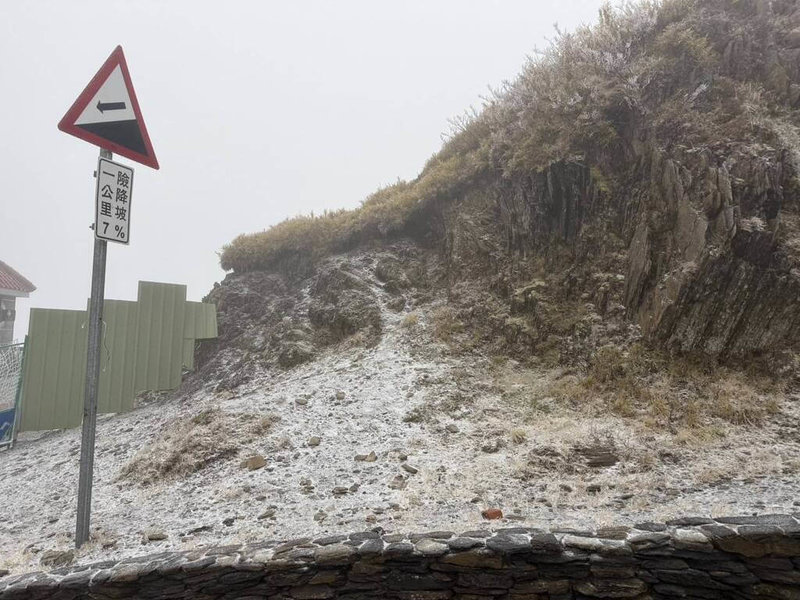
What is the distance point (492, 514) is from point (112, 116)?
17.8ft

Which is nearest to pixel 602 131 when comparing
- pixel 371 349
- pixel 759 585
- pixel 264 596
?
pixel 371 349

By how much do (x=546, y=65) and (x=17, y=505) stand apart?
464 inches

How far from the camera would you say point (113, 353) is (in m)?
8.59

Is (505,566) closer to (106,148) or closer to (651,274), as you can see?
(651,274)

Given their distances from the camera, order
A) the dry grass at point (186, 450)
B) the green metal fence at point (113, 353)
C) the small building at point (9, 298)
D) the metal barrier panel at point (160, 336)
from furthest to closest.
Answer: the small building at point (9, 298) < the metal barrier panel at point (160, 336) < the green metal fence at point (113, 353) < the dry grass at point (186, 450)

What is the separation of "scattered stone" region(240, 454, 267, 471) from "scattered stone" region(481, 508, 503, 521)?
2.80 m

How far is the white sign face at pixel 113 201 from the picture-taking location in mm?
4406

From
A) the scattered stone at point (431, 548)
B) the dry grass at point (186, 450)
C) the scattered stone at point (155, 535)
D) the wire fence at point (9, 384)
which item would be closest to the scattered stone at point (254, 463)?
the dry grass at point (186, 450)

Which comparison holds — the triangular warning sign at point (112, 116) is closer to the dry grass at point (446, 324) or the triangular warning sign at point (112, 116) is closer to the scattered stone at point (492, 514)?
the scattered stone at point (492, 514)

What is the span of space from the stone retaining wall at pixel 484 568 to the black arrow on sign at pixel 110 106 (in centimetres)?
425

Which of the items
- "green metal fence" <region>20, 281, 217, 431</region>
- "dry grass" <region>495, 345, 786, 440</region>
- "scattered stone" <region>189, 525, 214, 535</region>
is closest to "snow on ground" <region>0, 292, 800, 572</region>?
"scattered stone" <region>189, 525, 214, 535</region>

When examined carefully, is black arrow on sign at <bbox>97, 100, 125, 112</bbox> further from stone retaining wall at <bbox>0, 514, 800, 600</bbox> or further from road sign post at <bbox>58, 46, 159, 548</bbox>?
stone retaining wall at <bbox>0, 514, 800, 600</bbox>

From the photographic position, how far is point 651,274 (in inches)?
259

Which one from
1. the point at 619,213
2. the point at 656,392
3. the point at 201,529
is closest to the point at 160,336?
the point at 201,529
